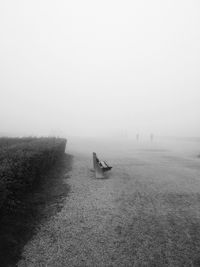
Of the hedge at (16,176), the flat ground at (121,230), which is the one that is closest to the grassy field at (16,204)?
the hedge at (16,176)

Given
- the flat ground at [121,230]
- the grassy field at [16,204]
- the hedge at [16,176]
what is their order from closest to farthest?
the flat ground at [121,230] < the grassy field at [16,204] < the hedge at [16,176]

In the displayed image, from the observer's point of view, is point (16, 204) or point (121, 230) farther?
point (16, 204)

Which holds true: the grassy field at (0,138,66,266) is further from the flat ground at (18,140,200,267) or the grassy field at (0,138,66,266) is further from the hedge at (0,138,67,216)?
the flat ground at (18,140,200,267)

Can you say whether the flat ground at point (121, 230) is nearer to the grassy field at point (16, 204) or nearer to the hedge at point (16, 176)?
the grassy field at point (16, 204)

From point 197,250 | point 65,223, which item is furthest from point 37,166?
point 197,250

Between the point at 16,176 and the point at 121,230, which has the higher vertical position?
the point at 16,176

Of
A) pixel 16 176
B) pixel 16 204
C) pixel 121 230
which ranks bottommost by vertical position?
pixel 121 230

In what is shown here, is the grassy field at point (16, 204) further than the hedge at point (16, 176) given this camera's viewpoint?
No

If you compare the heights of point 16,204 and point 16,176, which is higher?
point 16,176

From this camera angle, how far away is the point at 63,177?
10.4 metres

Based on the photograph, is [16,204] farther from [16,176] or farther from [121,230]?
[121,230]

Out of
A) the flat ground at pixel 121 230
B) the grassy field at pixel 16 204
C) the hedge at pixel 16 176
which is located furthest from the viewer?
the hedge at pixel 16 176

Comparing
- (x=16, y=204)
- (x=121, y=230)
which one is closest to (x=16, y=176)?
(x=16, y=204)

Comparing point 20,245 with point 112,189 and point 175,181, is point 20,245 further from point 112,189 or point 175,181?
point 175,181
